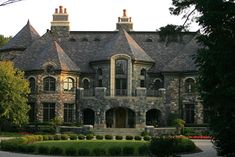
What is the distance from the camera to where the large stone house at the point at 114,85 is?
164 feet

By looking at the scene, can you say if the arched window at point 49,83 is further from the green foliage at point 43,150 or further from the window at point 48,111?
the green foliage at point 43,150

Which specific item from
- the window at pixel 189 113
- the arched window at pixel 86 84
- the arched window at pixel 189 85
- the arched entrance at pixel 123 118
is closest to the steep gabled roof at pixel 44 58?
the arched window at pixel 86 84

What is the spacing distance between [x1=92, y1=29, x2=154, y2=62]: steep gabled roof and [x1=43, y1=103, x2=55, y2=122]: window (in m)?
7.37

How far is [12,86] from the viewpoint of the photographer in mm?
45125

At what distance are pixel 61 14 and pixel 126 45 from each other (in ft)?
41.2

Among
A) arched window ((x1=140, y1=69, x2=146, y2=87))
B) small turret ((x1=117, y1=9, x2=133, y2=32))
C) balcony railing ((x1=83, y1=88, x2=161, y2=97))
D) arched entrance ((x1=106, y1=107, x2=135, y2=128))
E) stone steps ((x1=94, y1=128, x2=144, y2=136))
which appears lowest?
stone steps ((x1=94, y1=128, x2=144, y2=136))

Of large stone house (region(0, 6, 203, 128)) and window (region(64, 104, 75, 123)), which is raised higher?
large stone house (region(0, 6, 203, 128))

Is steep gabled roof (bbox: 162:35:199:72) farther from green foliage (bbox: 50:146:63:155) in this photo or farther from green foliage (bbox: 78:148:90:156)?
green foliage (bbox: 50:146:63:155)

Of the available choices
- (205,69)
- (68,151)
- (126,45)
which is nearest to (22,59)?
(126,45)

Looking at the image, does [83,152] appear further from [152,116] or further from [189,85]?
[189,85]

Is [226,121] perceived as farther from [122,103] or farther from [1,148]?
[122,103]

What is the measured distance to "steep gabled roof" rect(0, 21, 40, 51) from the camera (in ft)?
197

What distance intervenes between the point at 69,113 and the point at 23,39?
14.3 meters

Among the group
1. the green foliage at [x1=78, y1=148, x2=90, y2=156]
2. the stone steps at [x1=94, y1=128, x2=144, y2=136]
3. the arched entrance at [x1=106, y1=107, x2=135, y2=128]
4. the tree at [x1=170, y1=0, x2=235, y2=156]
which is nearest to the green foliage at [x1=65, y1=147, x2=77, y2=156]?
the green foliage at [x1=78, y1=148, x2=90, y2=156]
